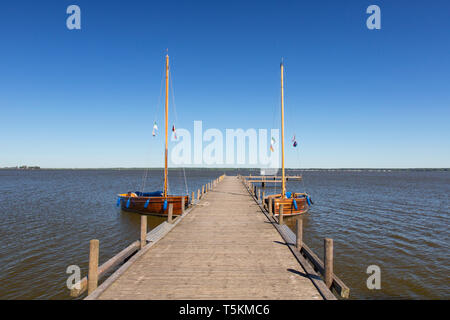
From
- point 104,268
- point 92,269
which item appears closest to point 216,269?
point 104,268

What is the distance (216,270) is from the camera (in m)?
6.39

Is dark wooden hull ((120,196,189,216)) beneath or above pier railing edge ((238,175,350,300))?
beneath

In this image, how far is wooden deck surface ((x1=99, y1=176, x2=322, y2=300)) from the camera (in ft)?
17.1

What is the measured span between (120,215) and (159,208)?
3945 millimetres

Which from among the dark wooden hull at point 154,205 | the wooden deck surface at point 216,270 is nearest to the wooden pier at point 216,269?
the wooden deck surface at point 216,270

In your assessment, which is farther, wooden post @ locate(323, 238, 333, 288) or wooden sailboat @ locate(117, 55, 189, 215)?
wooden sailboat @ locate(117, 55, 189, 215)

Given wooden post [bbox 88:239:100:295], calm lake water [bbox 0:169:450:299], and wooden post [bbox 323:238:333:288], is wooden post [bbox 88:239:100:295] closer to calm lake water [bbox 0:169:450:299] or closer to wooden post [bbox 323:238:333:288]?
calm lake water [bbox 0:169:450:299]

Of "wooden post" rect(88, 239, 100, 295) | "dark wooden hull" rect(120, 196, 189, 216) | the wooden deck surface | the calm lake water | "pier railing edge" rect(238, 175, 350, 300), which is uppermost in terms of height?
"wooden post" rect(88, 239, 100, 295)

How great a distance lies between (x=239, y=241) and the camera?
909 cm

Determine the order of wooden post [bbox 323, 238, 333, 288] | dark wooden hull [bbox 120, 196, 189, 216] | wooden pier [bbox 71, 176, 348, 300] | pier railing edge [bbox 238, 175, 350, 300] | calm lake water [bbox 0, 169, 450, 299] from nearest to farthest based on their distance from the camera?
pier railing edge [bbox 238, 175, 350, 300], wooden pier [bbox 71, 176, 348, 300], wooden post [bbox 323, 238, 333, 288], calm lake water [bbox 0, 169, 450, 299], dark wooden hull [bbox 120, 196, 189, 216]

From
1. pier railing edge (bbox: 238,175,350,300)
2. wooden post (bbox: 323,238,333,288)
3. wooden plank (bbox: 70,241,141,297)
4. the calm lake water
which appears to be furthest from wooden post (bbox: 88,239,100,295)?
wooden post (bbox: 323,238,333,288)

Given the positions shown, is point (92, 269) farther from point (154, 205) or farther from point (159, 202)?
point (154, 205)

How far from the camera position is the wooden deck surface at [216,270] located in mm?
5227

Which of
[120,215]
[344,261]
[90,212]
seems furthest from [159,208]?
[344,261]
